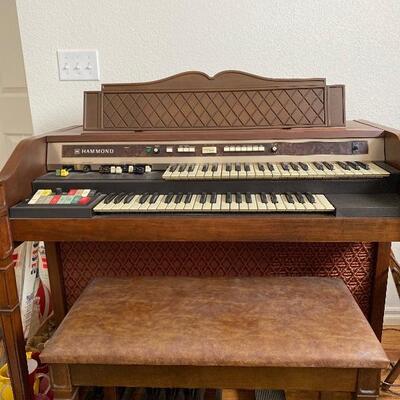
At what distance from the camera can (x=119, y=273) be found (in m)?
1.45

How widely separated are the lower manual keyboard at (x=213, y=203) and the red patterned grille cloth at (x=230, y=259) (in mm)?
319

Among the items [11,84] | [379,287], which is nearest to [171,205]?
[379,287]

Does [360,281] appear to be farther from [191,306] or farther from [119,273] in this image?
[119,273]

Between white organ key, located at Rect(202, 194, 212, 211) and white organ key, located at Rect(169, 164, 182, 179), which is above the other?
white organ key, located at Rect(169, 164, 182, 179)

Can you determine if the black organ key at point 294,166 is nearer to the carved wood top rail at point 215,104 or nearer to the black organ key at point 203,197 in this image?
the carved wood top rail at point 215,104

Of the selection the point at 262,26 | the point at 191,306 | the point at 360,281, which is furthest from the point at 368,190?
the point at 262,26

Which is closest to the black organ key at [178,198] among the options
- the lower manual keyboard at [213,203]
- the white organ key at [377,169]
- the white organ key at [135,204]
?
the lower manual keyboard at [213,203]

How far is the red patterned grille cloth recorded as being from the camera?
4.54 feet

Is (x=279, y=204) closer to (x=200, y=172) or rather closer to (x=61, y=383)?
(x=200, y=172)

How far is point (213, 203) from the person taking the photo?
1.07 meters

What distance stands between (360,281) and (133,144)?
92 cm

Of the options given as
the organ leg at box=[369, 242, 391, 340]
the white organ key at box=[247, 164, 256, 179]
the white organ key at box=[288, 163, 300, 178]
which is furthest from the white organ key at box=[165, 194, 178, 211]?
the organ leg at box=[369, 242, 391, 340]

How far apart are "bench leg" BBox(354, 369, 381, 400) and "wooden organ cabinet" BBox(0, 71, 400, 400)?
12.2 inches

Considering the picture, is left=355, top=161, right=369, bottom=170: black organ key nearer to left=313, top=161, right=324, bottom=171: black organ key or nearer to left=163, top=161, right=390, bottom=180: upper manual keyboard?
left=163, top=161, right=390, bottom=180: upper manual keyboard
